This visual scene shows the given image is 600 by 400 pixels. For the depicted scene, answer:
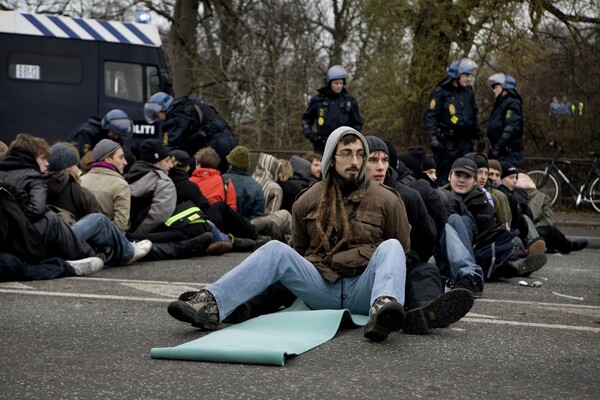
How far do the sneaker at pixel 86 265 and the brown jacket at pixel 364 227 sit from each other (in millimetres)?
3265

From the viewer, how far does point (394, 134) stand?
25.1 meters

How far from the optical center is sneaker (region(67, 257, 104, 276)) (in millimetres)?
9664

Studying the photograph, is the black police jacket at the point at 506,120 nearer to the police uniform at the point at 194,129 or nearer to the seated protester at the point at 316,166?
the seated protester at the point at 316,166

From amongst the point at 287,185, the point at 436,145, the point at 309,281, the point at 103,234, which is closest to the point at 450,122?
the point at 436,145

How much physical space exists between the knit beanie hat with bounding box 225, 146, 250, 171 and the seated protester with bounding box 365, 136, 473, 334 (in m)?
5.61

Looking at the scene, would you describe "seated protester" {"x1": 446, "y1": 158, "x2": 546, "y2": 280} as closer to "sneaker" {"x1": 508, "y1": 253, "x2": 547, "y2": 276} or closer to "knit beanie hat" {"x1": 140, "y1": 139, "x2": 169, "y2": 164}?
"sneaker" {"x1": 508, "y1": 253, "x2": 547, "y2": 276}

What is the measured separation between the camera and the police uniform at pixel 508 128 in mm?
15547

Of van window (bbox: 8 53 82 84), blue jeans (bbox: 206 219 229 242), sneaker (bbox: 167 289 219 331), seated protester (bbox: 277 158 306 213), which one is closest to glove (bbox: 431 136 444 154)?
seated protester (bbox: 277 158 306 213)

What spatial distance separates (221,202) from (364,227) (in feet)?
21.0

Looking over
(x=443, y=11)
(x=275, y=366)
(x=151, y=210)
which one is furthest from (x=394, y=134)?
(x=275, y=366)

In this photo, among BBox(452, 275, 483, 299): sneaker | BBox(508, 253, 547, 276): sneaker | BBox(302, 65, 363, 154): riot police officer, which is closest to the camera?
BBox(452, 275, 483, 299): sneaker

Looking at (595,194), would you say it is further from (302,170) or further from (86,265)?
(86,265)

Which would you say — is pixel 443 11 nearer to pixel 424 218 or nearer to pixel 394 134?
pixel 394 134

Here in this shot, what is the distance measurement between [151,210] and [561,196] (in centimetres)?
1203
